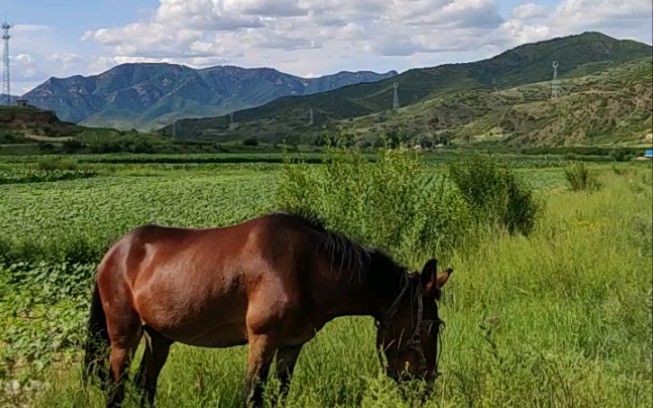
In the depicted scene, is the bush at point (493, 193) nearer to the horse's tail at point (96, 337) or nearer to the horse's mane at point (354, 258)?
the horse's mane at point (354, 258)

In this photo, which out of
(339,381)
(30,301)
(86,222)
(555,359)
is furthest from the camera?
(86,222)

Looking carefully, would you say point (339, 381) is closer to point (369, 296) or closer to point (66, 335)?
point (369, 296)

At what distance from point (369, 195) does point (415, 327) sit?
796cm

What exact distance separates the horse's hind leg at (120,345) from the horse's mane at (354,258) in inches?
59.6

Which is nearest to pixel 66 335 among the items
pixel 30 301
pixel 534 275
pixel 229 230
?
pixel 30 301

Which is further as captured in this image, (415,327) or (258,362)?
(415,327)

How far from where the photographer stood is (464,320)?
8094 millimetres

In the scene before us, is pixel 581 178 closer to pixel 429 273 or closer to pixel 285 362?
pixel 429 273

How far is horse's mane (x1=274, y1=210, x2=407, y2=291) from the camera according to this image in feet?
17.4

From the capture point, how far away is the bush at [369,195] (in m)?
13.1

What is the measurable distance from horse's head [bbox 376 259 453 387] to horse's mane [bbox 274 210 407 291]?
15 cm

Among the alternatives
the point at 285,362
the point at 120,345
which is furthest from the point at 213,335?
the point at 120,345

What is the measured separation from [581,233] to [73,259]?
35.6ft

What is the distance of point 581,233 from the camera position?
1027cm
